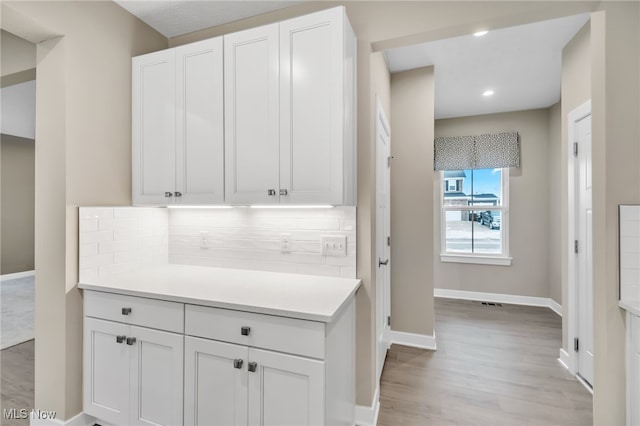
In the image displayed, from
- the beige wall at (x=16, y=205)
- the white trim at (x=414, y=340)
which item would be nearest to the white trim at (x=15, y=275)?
the beige wall at (x=16, y=205)

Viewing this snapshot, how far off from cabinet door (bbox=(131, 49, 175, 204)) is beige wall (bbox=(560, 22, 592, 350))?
10.1 feet

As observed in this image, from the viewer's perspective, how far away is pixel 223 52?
186 centimetres

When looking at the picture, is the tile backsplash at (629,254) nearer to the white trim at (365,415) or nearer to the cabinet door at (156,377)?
the white trim at (365,415)

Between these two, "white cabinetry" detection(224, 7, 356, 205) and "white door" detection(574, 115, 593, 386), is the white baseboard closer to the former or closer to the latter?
"white door" detection(574, 115, 593, 386)

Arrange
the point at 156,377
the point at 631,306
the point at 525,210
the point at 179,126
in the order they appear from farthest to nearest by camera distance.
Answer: the point at 525,210 → the point at 179,126 → the point at 156,377 → the point at 631,306

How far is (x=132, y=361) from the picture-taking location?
167 cm

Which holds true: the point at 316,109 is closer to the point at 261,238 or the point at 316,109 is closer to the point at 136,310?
the point at 261,238

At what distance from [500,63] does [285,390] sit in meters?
3.43

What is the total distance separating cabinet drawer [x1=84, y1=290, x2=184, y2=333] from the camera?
1.58m

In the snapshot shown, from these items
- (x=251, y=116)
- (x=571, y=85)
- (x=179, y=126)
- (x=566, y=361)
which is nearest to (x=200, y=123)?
(x=179, y=126)

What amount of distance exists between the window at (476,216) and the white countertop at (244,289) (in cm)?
361

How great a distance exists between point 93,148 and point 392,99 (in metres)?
2.66

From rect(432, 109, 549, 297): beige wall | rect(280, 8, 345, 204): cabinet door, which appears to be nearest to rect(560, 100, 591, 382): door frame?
rect(432, 109, 549, 297): beige wall
